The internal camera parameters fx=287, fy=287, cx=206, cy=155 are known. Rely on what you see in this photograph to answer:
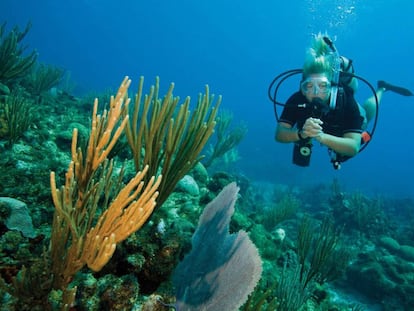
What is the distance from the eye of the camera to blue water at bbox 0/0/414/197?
3403 inches

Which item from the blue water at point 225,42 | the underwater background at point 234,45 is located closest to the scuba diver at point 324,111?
the underwater background at point 234,45

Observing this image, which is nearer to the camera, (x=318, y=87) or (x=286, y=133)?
(x=318, y=87)

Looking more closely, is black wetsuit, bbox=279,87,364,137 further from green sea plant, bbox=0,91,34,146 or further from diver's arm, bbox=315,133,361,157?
green sea plant, bbox=0,91,34,146

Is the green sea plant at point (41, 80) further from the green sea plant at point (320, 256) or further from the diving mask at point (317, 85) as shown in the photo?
the green sea plant at point (320, 256)

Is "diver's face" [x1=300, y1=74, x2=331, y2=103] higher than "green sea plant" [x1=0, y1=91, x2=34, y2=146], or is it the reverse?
"diver's face" [x1=300, y1=74, x2=331, y2=103]

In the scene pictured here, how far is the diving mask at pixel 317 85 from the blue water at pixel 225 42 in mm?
70770

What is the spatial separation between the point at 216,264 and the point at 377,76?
11856cm

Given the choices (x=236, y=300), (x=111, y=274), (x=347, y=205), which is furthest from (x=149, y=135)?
(x=347, y=205)

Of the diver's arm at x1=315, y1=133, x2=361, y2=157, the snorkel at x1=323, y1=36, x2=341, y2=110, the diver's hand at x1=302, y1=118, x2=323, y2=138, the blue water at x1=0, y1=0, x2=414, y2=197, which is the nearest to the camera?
the diver's hand at x1=302, y1=118, x2=323, y2=138

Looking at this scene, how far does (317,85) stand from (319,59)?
0.44 m

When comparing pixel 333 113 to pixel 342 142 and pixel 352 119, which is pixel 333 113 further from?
pixel 342 142

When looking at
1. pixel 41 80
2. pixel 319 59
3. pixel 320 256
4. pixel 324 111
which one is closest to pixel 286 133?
pixel 324 111

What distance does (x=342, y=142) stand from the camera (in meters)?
3.95

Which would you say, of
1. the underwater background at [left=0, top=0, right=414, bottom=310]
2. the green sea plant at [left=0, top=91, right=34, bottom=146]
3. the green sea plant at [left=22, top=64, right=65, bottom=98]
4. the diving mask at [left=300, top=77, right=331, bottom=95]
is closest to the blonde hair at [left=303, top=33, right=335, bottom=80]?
the diving mask at [left=300, top=77, right=331, bottom=95]
